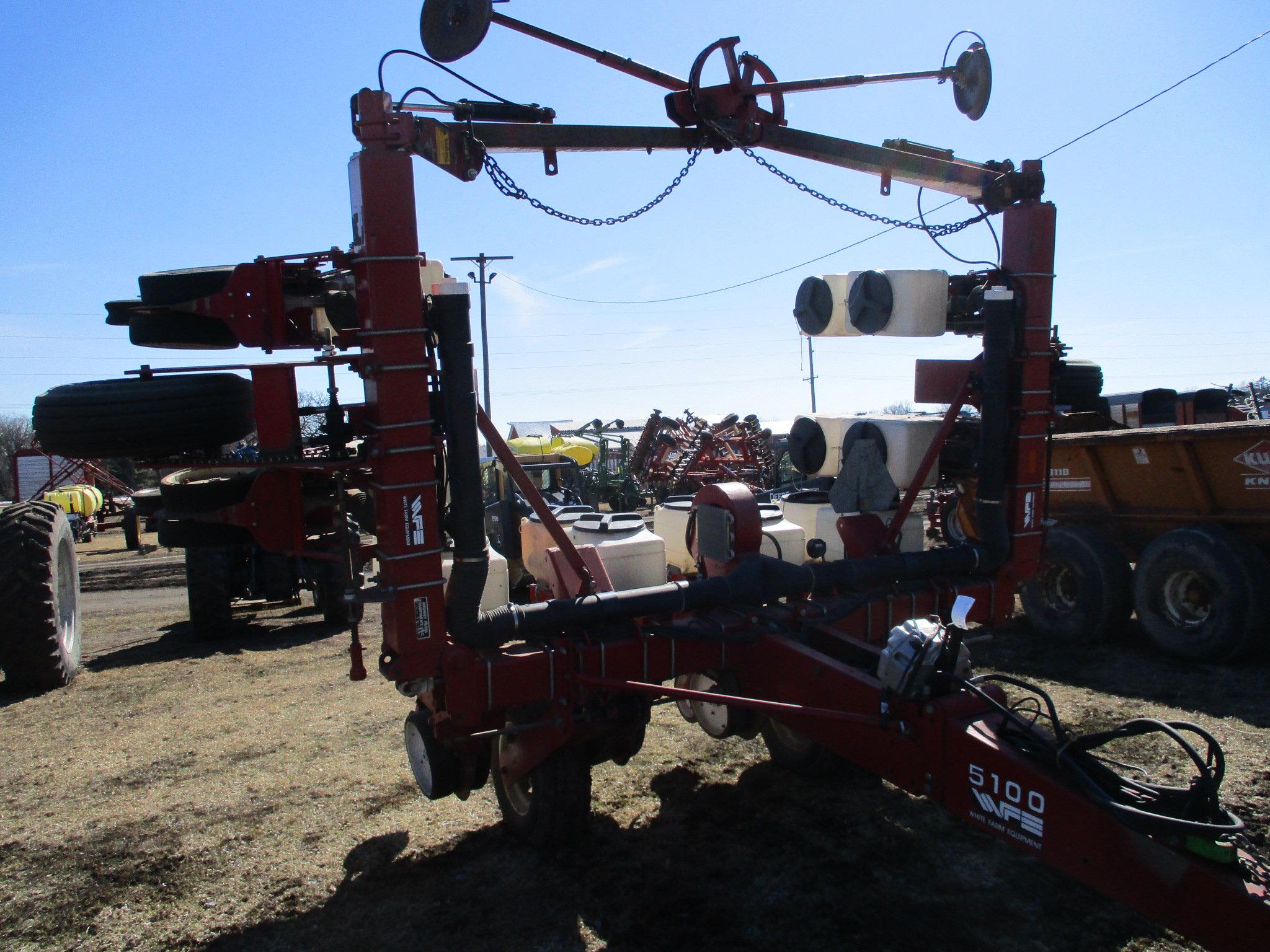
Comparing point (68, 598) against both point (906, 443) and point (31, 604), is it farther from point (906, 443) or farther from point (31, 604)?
point (906, 443)

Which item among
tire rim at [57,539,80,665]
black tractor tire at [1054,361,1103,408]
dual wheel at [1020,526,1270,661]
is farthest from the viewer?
tire rim at [57,539,80,665]

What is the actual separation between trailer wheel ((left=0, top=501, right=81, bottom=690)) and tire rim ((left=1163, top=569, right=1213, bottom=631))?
9.00 m

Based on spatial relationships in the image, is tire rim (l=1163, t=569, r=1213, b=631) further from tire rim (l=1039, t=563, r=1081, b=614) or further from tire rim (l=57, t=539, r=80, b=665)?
tire rim (l=57, t=539, r=80, b=665)

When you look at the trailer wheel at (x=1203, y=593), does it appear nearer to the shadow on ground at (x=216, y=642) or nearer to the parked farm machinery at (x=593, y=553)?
the parked farm machinery at (x=593, y=553)

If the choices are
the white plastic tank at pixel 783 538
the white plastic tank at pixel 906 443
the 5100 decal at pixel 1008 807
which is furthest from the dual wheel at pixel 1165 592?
the 5100 decal at pixel 1008 807

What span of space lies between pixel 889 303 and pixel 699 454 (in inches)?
554

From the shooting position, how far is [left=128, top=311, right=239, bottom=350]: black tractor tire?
3.93 metres

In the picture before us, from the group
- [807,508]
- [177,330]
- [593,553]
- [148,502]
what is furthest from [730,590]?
[148,502]

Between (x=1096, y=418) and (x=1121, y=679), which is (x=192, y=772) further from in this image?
(x=1096, y=418)

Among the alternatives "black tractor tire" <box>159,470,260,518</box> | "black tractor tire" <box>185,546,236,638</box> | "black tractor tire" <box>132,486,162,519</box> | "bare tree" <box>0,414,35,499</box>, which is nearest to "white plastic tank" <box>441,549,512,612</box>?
"black tractor tire" <box>159,470,260,518</box>

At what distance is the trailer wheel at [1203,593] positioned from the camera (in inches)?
261

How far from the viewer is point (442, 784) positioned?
13.1 ft

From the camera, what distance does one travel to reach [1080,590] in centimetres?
782

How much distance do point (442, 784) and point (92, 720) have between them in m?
3.99
